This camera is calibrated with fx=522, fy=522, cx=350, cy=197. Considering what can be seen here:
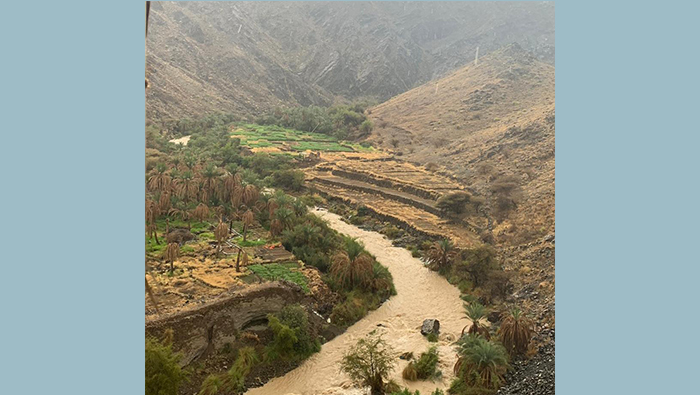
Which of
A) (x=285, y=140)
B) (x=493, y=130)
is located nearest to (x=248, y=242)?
(x=285, y=140)

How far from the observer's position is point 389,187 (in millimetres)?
16266

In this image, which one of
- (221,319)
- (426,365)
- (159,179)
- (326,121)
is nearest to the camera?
(221,319)

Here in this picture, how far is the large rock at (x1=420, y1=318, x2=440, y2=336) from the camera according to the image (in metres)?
13.1

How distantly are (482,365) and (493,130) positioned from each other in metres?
8.34

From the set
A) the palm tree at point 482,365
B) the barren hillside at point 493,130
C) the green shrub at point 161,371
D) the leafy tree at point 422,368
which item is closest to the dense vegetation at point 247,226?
the green shrub at point 161,371

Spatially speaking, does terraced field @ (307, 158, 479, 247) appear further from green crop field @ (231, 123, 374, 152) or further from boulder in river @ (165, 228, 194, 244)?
boulder in river @ (165, 228, 194, 244)

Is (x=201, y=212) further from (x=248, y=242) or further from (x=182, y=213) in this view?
(x=248, y=242)

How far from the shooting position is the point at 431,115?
19.7 meters

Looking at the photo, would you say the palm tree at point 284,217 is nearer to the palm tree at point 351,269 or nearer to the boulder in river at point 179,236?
the palm tree at point 351,269

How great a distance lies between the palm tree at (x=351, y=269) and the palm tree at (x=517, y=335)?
12.8ft

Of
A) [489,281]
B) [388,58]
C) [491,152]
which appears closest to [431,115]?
[491,152]

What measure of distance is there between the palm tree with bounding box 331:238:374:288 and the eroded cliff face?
1.61m

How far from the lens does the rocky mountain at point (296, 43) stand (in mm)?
17109

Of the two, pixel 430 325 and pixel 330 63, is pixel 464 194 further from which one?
pixel 330 63
